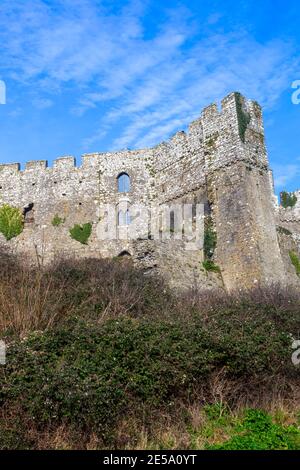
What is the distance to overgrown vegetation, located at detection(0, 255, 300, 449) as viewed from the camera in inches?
271

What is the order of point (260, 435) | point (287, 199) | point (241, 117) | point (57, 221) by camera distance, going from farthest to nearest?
point (287, 199), point (57, 221), point (241, 117), point (260, 435)

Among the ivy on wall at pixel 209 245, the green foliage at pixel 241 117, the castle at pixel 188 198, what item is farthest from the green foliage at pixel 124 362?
the green foliage at pixel 241 117

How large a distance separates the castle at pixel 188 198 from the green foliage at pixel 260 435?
708 centimetres

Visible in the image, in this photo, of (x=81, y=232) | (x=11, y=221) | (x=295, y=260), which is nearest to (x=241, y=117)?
(x=295, y=260)

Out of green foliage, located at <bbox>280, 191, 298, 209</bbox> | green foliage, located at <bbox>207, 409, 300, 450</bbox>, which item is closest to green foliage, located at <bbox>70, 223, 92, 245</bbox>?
green foliage, located at <bbox>280, 191, 298, 209</bbox>

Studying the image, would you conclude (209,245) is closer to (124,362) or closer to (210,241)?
(210,241)

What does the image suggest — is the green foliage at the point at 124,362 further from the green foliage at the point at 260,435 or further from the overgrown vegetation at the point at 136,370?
the green foliage at the point at 260,435

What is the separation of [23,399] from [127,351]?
1.81 m

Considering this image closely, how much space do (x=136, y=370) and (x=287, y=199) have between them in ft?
91.6

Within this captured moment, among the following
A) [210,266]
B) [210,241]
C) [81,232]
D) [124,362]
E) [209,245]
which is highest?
[81,232]

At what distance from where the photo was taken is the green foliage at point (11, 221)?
94.9 feet

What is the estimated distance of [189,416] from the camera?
25.3 feet

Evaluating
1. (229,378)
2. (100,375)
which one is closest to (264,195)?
(229,378)

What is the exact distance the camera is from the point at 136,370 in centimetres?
761
